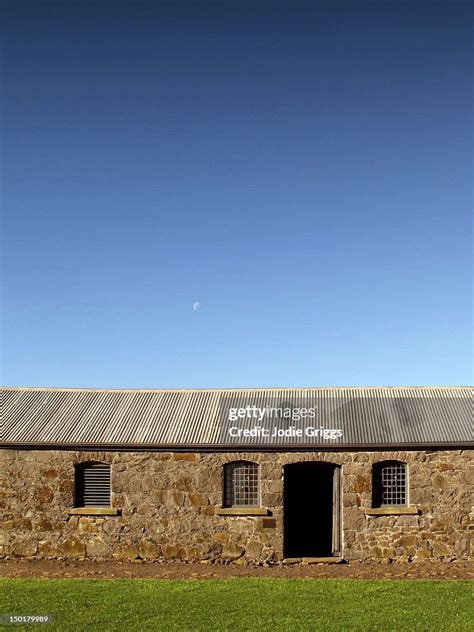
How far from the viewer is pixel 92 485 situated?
21109 mm

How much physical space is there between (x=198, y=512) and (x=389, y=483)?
5.68 m

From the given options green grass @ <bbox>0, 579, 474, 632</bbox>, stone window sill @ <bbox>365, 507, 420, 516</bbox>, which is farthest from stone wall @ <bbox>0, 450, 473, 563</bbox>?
green grass @ <bbox>0, 579, 474, 632</bbox>

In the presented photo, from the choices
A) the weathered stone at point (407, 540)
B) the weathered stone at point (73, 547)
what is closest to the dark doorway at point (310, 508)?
the weathered stone at point (407, 540)

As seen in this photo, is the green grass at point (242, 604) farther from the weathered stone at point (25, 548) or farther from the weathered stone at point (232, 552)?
the weathered stone at point (25, 548)

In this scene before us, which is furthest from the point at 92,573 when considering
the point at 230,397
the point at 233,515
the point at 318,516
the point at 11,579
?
the point at 318,516

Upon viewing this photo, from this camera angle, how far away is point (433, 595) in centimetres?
1555

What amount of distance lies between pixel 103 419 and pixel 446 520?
10847 millimetres

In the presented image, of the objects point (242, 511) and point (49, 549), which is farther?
point (49, 549)

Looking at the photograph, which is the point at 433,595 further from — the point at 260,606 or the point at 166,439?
the point at 166,439

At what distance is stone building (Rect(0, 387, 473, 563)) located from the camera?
2019cm

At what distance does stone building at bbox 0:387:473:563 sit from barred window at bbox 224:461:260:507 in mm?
30

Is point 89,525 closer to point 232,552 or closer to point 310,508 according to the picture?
point 232,552

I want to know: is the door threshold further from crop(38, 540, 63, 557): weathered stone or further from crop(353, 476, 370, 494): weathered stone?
crop(38, 540, 63, 557): weathered stone

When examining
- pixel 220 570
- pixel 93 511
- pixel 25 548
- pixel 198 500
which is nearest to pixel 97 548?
pixel 93 511
